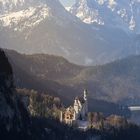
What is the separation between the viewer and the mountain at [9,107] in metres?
123

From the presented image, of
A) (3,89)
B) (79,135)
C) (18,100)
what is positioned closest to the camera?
(3,89)

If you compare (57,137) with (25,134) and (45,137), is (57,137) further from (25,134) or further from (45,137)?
(25,134)

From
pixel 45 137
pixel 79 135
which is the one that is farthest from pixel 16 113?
pixel 79 135

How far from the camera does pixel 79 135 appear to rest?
190250 mm

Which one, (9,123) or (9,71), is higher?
(9,71)

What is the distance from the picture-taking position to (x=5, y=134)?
392ft

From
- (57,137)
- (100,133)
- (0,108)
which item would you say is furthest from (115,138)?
(0,108)

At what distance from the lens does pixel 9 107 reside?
127000mm

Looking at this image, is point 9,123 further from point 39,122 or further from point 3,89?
point 39,122

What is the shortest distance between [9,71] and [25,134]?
35.7 feet

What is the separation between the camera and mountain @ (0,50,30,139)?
12338cm

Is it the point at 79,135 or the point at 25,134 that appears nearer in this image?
the point at 25,134

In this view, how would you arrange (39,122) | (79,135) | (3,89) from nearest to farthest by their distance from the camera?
(3,89), (39,122), (79,135)

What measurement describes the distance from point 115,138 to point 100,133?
413 centimetres
